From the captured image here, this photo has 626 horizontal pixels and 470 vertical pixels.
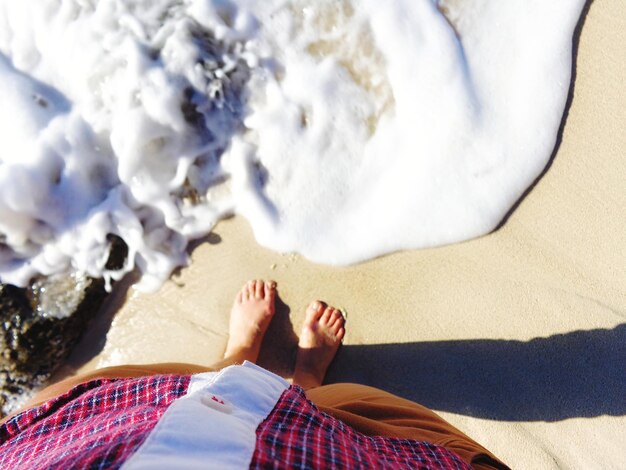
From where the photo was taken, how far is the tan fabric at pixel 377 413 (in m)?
1.31

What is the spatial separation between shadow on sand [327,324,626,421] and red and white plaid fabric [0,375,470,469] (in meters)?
0.73

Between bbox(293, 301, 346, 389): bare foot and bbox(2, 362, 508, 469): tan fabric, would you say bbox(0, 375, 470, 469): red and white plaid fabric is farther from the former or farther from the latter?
bbox(293, 301, 346, 389): bare foot

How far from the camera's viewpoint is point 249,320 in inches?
78.2

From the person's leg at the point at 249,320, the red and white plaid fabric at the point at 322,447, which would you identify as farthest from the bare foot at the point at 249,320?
the red and white plaid fabric at the point at 322,447

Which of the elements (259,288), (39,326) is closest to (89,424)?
(259,288)

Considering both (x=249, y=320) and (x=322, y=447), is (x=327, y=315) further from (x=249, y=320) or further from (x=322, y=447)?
(x=322, y=447)

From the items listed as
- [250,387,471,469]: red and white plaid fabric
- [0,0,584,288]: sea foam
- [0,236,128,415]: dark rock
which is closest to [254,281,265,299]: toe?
[0,0,584,288]: sea foam

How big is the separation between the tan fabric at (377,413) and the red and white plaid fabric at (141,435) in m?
0.08

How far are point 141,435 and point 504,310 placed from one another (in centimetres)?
148

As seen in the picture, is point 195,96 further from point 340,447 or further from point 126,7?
point 340,447

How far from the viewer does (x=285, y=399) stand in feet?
3.52

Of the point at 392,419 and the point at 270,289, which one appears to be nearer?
the point at 392,419

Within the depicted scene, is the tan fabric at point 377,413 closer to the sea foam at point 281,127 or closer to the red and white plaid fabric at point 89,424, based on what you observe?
the red and white plaid fabric at point 89,424

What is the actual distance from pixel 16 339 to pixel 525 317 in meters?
1.94
